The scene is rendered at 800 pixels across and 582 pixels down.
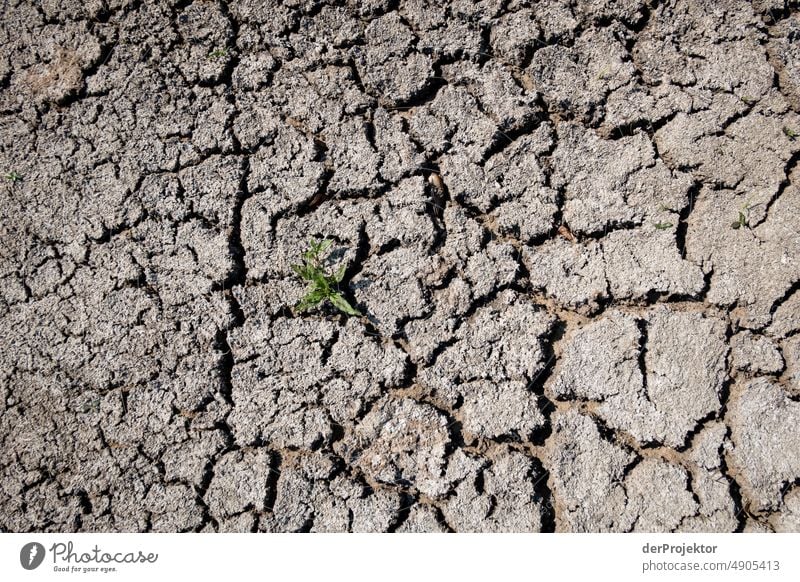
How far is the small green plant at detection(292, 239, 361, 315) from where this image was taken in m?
2.24

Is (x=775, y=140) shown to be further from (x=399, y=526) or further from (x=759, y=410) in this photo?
(x=399, y=526)

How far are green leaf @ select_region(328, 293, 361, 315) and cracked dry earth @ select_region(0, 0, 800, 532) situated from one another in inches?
1.7

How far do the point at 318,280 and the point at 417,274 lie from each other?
0.31m

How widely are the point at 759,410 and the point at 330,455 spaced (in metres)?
1.25

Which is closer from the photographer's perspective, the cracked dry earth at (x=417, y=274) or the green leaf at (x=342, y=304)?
the cracked dry earth at (x=417, y=274)

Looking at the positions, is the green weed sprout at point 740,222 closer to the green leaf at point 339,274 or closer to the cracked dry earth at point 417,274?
the cracked dry earth at point 417,274

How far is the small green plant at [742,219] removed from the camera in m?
2.18

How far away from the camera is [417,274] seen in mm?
2264

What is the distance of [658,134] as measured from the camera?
229 cm
